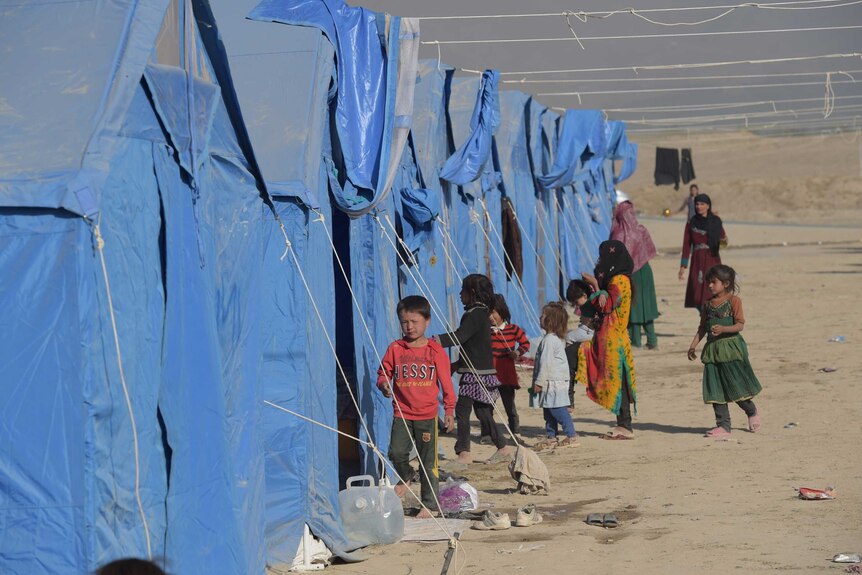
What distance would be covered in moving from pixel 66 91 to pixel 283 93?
8.16 ft

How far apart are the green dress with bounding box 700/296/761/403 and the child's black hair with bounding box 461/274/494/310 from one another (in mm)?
1679

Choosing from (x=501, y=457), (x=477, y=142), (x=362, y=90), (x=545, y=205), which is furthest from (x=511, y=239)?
(x=362, y=90)

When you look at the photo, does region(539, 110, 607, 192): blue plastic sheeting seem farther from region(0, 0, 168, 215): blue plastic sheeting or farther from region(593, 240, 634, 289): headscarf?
region(0, 0, 168, 215): blue plastic sheeting

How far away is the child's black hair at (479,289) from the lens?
8.52 metres

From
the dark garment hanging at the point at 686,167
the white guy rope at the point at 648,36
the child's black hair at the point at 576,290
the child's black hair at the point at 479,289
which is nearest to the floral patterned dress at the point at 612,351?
the child's black hair at the point at 576,290

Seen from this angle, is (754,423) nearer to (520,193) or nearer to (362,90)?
(362,90)

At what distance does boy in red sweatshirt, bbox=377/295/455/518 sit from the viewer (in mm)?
6934

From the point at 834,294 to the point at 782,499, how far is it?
1406cm

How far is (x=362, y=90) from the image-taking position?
7496 millimetres

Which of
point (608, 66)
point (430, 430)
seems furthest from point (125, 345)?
point (608, 66)

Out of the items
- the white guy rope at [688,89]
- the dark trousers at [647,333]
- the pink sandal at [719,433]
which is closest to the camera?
the pink sandal at [719,433]

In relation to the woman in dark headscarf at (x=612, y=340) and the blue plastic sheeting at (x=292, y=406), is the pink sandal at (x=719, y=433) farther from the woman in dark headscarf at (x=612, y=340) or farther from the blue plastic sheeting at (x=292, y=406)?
the blue plastic sheeting at (x=292, y=406)

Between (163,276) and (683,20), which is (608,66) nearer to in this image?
(683,20)

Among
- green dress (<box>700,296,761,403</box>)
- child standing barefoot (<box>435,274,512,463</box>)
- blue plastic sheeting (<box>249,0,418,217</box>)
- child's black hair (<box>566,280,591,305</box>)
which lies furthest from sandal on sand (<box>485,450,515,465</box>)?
blue plastic sheeting (<box>249,0,418,217</box>)
